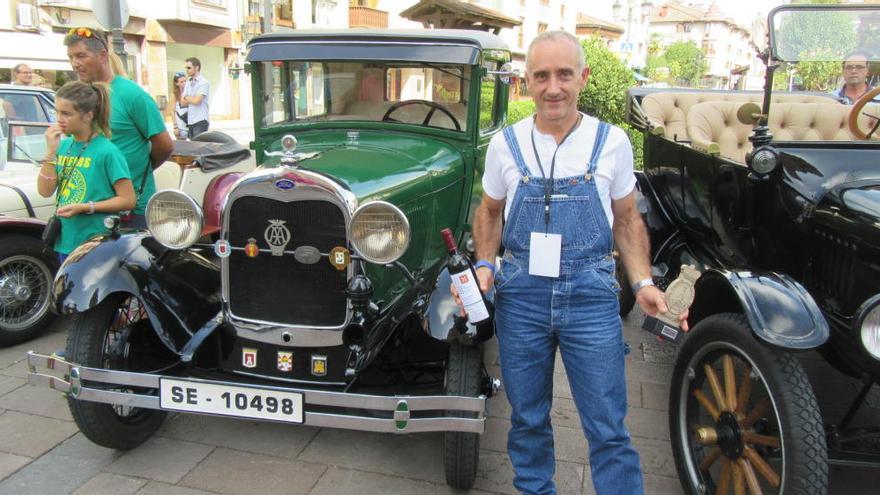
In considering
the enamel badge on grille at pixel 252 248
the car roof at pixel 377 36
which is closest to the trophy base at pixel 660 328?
the enamel badge on grille at pixel 252 248

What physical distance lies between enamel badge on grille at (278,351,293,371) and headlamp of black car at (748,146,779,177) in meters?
2.19

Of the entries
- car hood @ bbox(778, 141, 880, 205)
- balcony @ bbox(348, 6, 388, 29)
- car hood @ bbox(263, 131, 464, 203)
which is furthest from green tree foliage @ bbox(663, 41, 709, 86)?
car hood @ bbox(778, 141, 880, 205)

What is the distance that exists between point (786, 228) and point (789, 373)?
103cm

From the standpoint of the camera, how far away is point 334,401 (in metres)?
2.35

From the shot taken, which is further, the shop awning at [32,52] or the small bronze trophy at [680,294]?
the shop awning at [32,52]

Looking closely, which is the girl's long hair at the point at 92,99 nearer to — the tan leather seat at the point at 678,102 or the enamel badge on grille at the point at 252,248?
the enamel badge on grille at the point at 252,248

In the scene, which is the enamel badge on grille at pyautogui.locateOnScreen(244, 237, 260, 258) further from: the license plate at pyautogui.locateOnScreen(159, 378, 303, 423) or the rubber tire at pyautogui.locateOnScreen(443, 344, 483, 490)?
the rubber tire at pyautogui.locateOnScreen(443, 344, 483, 490)

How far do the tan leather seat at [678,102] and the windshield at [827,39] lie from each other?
995mm

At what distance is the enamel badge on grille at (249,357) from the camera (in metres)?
2.72

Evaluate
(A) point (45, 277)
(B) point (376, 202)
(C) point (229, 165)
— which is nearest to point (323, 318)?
(B) point (376, 202)

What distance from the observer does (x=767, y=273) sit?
8.11 feet

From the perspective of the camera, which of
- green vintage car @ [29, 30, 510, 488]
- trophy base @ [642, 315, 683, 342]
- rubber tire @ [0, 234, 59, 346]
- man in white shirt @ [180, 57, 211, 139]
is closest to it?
trophy base @ [642, 315, 683, 342]

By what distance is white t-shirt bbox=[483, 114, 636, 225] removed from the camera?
1966 mm

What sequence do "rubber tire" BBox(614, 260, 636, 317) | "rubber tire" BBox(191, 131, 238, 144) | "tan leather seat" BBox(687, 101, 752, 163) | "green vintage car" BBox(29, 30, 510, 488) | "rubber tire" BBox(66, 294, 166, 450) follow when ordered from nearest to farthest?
1. "green vintage car" BBox(29, 30, 510, 488)
2. "rubber tire" BBox(66, 294, 166, 450)
3. "tan leather seat" BBox(687, 101, 752, 163)
4. "rubber tire" BBox(614, 260, 636, 317)
5. "rubber tire" BBox(191, 131, 238, 144)
